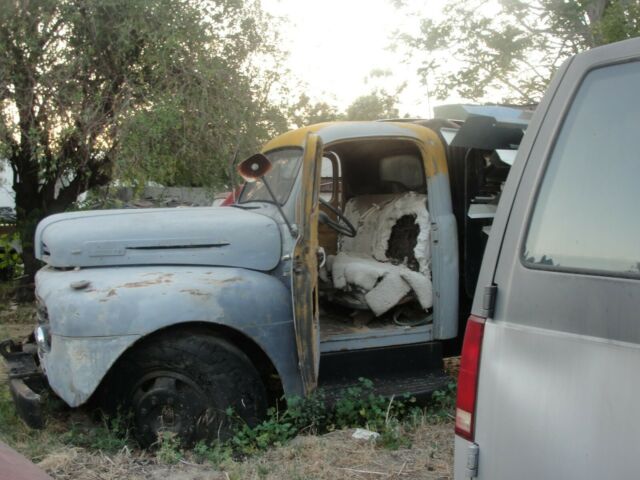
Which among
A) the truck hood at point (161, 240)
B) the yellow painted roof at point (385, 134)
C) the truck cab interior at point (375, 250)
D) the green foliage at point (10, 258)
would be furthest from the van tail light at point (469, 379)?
the green foliage at point (10, 258)

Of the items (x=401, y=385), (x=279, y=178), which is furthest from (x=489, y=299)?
(x=279, y=178)

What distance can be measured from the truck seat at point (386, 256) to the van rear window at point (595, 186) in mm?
2891

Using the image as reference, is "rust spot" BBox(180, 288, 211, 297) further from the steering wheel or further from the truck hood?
the steering wheel

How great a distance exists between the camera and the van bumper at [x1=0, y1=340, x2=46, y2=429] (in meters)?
3.91

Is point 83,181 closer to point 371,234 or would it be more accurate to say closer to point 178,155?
point 178,155

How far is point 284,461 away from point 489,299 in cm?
216

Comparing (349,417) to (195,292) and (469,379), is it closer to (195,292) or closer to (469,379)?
(195,292)

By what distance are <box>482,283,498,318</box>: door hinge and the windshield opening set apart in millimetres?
2754

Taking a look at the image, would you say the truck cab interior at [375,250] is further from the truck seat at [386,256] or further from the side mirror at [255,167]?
the side mirror at [255,167]

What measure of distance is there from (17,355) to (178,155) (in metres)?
4.57

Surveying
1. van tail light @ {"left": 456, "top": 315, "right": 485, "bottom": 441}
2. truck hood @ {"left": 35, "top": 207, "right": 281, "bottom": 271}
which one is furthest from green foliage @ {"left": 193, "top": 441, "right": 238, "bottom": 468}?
van tail light @ {"left": 456, "top": 315, "right": 485, "bottom": 441}

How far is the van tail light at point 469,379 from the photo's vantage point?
2119 mm

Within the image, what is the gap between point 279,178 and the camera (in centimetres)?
501

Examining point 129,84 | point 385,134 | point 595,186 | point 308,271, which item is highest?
point 129,84
